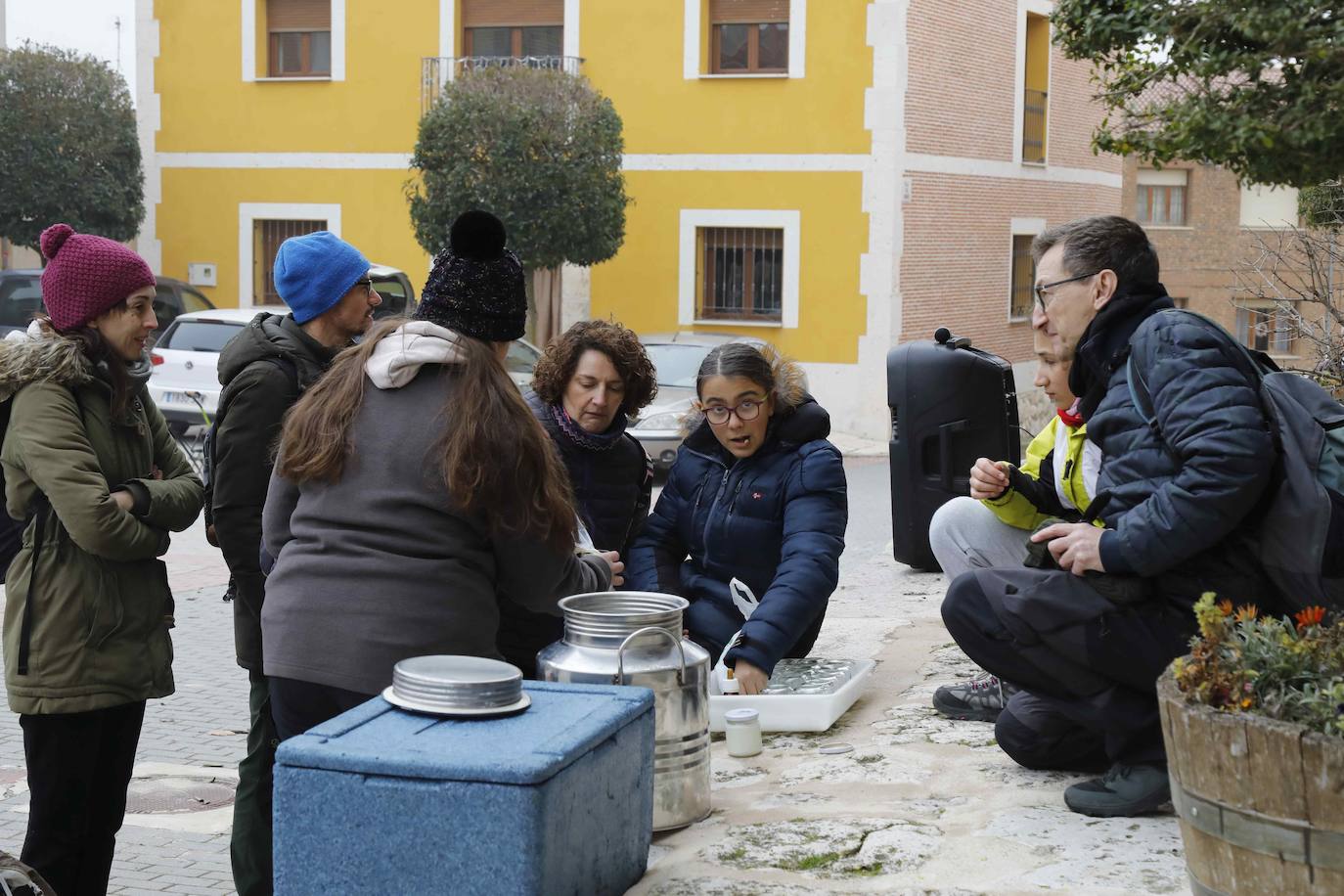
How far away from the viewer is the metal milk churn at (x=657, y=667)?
374 centimetres

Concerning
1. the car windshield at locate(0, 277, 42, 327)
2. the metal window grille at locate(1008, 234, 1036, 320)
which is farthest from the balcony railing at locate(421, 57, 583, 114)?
the metal window grille at locate(1008, 234, 1036, 320)

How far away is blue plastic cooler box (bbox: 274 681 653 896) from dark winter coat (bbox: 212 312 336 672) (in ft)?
4.07

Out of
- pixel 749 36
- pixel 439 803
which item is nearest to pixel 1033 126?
pixel 749 36

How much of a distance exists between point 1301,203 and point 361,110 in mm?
16241

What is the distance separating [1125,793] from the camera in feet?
12.8

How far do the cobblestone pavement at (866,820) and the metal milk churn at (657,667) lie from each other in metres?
0.13

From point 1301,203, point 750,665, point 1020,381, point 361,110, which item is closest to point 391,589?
point 750,665

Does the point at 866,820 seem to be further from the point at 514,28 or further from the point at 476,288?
the point at 514,28

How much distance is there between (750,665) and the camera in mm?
4781

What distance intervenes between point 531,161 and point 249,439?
18242 millimetres

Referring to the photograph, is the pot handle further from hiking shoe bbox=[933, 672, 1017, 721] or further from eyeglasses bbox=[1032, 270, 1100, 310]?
hiking shoe bbox=[933, 672, 1017, 721]

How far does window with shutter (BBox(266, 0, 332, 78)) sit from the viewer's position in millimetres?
25641

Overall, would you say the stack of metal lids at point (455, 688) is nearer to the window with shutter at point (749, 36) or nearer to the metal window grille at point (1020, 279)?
the window with shutter at point (749, 36)

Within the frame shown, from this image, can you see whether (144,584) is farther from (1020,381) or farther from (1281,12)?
(1020,381)
